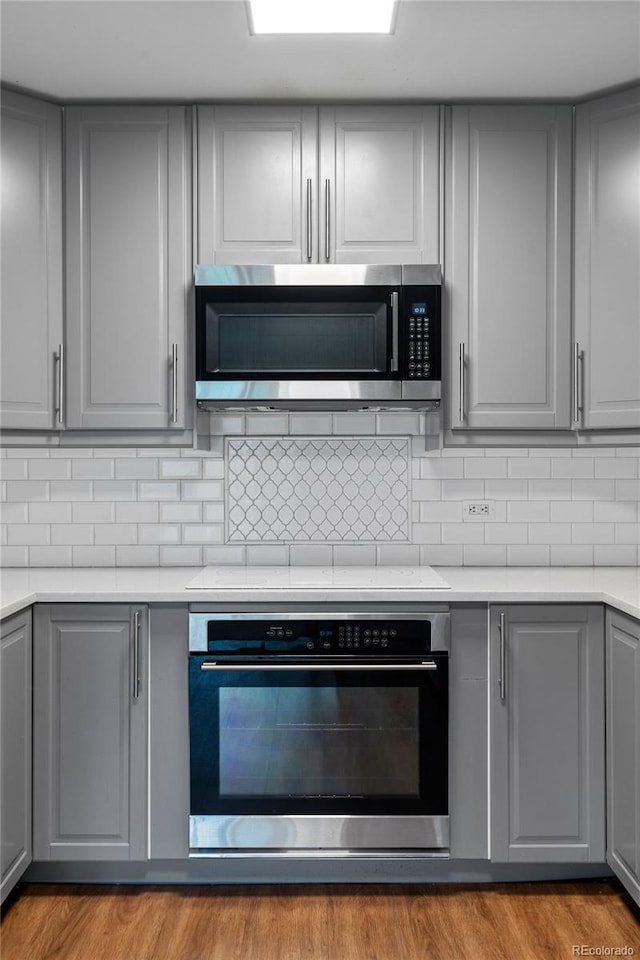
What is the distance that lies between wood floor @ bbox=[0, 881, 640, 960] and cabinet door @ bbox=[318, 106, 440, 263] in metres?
2.04

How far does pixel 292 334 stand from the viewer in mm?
2496

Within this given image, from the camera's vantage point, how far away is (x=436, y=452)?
2846 millimetres

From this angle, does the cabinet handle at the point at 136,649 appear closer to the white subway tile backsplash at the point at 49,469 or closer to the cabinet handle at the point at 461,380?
the white subway tile backsplash at the point at 49,469

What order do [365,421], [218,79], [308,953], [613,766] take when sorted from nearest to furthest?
[308,953] → [613,766] → [218,79] → [365,421]

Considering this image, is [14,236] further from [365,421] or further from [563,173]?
[563,173]

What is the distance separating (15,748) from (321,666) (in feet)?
2.98

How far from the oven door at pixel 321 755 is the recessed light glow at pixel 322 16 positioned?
6.04 ft

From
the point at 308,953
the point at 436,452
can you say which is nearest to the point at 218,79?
the point at 436,452

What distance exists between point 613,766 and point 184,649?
1.32 m

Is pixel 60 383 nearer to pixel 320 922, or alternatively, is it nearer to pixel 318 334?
pixel 318 334

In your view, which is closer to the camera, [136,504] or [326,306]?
[326,306]

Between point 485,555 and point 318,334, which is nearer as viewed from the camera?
point 318,334

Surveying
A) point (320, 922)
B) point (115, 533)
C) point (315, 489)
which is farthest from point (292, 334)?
point (320, 922)

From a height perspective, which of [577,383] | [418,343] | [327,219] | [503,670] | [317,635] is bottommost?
[503,670]
